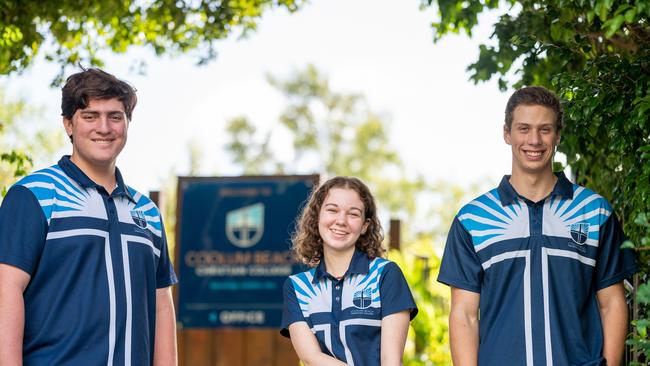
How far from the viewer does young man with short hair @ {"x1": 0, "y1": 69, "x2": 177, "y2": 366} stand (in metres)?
3.56

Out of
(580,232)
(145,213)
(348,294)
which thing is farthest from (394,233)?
(145,213)

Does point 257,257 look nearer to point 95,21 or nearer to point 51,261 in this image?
point 95,21

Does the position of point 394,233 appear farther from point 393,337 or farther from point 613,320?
point 613,320

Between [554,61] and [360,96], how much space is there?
1293 inches

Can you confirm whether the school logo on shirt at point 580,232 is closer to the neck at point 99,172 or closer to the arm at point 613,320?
the arm at point 613,320

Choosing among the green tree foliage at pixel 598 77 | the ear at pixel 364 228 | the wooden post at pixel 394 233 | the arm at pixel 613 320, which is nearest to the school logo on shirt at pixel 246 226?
the wooden post at pixel 394 233

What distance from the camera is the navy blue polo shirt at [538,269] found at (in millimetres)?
3850

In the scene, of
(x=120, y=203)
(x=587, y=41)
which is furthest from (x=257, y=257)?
(x=120, y=203)

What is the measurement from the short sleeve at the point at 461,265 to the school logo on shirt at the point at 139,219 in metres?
1.14

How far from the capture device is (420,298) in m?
11.3

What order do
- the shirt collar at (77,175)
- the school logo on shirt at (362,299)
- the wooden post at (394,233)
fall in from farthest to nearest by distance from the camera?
the wooden post at (394,233) < the school logo on shirt at (362,299) < the shirt collar at (77,175)

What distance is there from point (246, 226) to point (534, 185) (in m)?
5.84

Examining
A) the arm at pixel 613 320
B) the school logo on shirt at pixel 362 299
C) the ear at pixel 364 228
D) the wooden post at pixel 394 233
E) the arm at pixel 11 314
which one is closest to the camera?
the arm at pixel 11 314

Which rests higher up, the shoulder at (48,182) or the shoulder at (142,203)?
the shoulder at (48,182)
